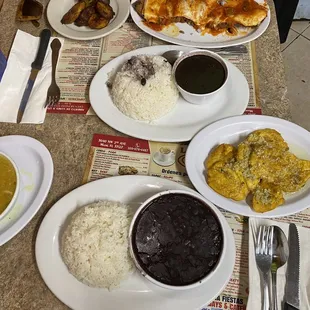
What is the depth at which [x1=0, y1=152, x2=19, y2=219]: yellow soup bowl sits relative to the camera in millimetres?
1370

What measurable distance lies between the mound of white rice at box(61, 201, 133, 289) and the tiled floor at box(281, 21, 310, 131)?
2042mm

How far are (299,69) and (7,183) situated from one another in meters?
2.55

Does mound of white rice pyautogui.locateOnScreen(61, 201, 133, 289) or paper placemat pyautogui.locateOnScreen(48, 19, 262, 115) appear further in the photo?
paper placemat pyautogui.locateOnScreen(48, 19, 262, 115)

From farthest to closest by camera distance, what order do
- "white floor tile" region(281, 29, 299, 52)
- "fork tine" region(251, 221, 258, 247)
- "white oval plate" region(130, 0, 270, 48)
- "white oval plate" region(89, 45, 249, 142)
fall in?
"white floor tile" region(281, 29, 299, 52)
"white oval plate" region(130, 0, 270, 48)
"white oval plate" region(89, 45, 249, 142)
"fork tine" region(251, 221, 258, 247)

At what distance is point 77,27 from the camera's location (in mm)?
1909

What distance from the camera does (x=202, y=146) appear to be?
4.91 feet

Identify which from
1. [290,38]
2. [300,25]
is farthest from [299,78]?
[300,25]

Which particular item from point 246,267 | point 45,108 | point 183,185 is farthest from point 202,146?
point 45,108

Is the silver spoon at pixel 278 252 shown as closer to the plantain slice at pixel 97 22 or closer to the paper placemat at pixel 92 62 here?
the paper placemat at pixel 92 62

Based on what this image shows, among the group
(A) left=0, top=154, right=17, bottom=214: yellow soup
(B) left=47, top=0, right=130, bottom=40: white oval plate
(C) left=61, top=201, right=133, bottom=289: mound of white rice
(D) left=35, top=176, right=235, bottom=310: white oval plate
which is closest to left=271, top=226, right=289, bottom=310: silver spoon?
(D) left=35, top=176, right=235, bottom=310: white oval plate

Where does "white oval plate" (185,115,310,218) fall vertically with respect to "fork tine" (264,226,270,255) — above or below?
above

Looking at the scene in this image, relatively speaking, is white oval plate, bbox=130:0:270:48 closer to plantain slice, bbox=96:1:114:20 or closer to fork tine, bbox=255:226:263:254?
plantain slice, bbox=96:1:114:20

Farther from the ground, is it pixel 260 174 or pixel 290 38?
pixel 260 174

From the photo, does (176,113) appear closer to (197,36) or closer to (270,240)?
(197,36)
